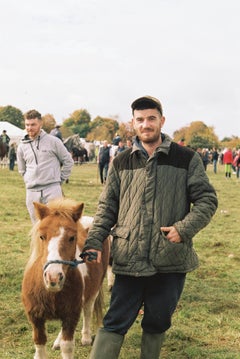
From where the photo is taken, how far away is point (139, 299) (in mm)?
3889

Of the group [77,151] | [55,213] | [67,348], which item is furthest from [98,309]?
[77,151]

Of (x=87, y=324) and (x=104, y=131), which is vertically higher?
(x=104, y=131)

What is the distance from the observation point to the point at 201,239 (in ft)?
35.6

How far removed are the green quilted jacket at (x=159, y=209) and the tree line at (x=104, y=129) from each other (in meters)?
65.4

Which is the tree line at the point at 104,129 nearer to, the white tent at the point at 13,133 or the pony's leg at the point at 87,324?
the white tent at the point at 13,133

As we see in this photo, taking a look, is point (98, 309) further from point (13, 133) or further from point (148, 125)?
point (13, 133)

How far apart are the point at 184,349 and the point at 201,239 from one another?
5828 millimetres

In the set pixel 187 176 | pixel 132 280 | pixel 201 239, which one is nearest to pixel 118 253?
pixel 132 280

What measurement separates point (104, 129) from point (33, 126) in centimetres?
9119

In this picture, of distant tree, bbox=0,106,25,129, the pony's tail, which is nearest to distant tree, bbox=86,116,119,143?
distant tree, bbox=0,106,25,129

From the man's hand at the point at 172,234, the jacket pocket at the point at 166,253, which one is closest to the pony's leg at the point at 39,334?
the jacket pocket at the point at 166,253

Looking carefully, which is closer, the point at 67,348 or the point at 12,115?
the point at 67,348

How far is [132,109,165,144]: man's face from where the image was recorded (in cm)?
383

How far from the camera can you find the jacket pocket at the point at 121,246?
3785 mm
